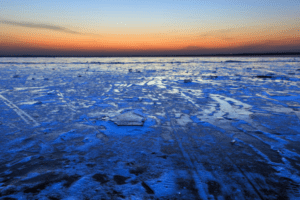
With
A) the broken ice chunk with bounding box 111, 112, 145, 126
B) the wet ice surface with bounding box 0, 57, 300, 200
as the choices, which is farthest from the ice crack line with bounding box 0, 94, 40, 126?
the broken ice chunk with bounding box 111, 112, 145, 126

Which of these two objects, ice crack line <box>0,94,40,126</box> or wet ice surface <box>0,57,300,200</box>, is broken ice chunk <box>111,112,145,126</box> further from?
ice crack line <box>0,94,40,126</box>

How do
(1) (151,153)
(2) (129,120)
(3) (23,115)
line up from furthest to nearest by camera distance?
1. (3) (23,115)
2. (2) (129,120)
3. (1) (151,153)

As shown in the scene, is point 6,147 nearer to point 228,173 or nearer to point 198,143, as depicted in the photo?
point 198,143

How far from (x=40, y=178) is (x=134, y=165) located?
3.79ft

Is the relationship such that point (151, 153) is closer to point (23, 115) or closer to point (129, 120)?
point (129, 120)

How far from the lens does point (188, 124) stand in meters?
3.84

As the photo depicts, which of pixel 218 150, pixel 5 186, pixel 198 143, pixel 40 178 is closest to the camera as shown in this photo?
pixel 5 186

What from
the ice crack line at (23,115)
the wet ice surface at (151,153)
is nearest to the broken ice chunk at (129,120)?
the wet ice surface at (151,153)

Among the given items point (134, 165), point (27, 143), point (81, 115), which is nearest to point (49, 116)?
point (81, 115)

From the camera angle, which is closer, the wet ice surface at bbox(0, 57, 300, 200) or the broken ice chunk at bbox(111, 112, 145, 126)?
the wet ice surface at bbox(0, 57, 300, 200)

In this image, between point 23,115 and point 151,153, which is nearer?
point 151,153

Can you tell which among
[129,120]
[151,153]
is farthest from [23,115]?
[151,153]

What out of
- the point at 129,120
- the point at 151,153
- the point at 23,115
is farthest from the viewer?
the point at 23,115

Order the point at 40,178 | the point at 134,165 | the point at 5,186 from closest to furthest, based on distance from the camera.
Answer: the point at 5,186
the point at 40,178
the point at 134,165
